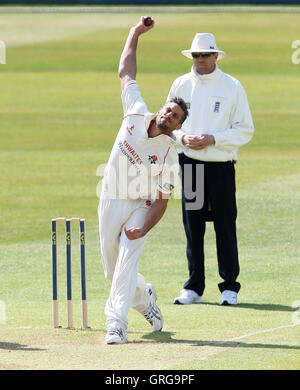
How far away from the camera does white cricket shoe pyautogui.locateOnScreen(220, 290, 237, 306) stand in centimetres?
850

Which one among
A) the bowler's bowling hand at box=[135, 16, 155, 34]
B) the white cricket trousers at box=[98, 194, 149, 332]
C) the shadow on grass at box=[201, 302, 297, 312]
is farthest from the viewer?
the shadow on grass at box=[201, 302, 297, 312]

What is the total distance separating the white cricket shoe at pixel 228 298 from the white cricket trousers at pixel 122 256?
4.43 feet

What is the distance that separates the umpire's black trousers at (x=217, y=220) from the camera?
866 cm

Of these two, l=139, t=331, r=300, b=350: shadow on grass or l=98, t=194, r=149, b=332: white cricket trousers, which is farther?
l=98, t=194, r=149, b=332: white cricket trousers

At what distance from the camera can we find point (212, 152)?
8617 millimetres

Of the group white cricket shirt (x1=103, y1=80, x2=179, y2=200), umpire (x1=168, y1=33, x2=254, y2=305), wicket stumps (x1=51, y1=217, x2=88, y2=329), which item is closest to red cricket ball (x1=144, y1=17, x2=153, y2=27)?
white cricket shirt (x1=103, y1=80, x2=179, y2=200)

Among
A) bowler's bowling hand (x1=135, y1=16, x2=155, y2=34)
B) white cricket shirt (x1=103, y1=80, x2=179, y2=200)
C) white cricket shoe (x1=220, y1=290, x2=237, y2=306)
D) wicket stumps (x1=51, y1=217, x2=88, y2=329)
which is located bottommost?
wicket stumps (x1=51, y1=217, x2=88, y2=329)

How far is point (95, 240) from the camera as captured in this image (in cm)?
1172

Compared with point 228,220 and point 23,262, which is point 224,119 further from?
point 23,262

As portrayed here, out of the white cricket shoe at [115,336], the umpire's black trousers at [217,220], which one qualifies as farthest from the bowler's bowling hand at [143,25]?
the white cricket shoe at [115,336]

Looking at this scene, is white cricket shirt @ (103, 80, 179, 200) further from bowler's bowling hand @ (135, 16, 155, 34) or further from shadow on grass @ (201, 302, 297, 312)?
shadow on grass @ (201, 302, 297, 312)

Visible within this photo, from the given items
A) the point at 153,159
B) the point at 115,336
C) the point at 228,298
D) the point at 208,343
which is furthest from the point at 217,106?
the point at 115,336

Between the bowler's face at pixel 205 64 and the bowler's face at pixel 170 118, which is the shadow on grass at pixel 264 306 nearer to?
the bowler's face at pixel 205 64

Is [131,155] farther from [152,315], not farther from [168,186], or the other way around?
[152,315]
